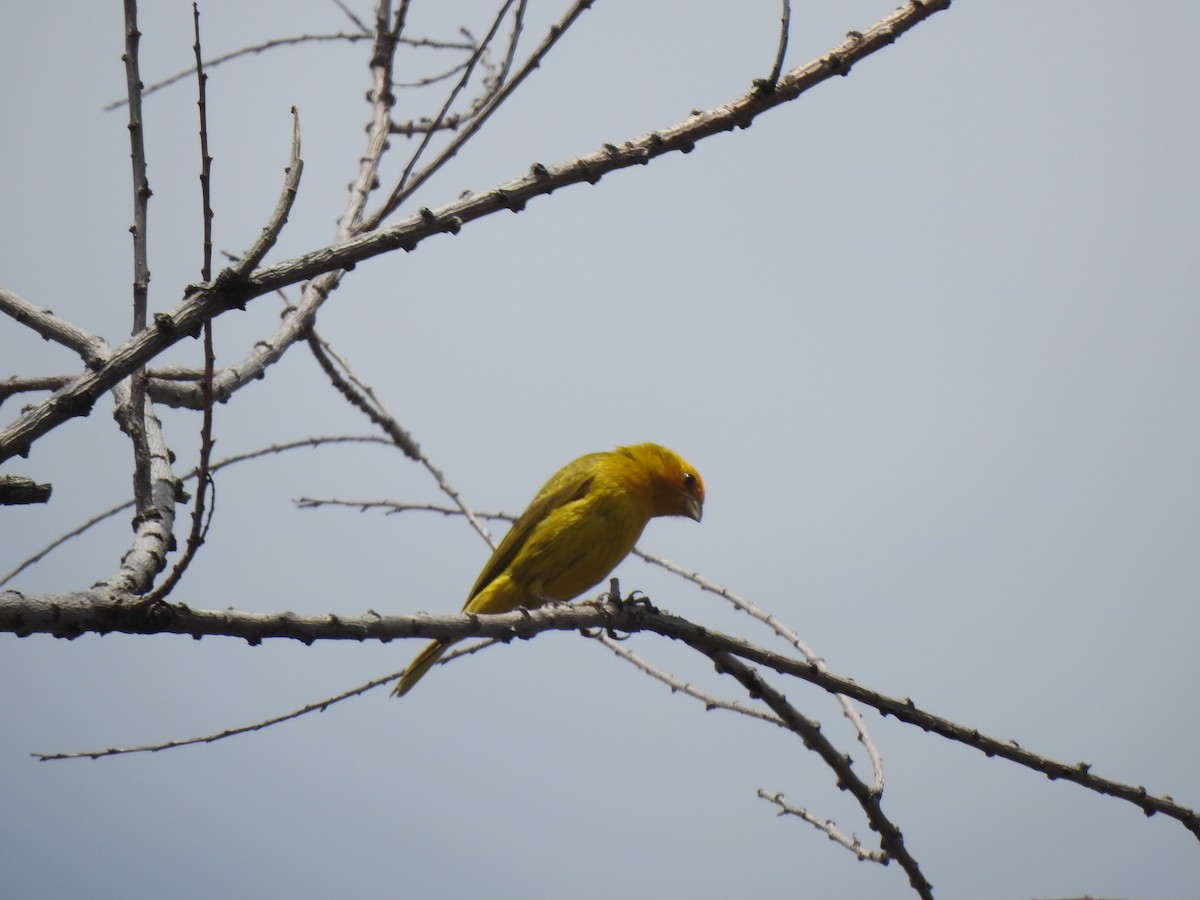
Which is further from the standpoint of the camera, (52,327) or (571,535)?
(571,535)

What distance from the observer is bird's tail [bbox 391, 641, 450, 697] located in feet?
17.8

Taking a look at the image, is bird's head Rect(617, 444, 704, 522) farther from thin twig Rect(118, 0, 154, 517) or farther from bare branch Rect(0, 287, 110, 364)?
thin twig Rect(118, 0, 154, 517)

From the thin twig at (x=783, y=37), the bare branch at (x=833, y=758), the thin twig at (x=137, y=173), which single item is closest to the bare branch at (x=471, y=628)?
the bare branch at (x=833, y=758)

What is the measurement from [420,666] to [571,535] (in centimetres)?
104

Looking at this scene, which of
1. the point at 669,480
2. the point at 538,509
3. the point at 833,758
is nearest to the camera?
the point at 833,758

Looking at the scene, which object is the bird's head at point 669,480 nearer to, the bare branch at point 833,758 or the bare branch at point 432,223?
the bare branch at point 833,758

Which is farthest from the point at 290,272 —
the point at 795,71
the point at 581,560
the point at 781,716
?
the point at 581,560

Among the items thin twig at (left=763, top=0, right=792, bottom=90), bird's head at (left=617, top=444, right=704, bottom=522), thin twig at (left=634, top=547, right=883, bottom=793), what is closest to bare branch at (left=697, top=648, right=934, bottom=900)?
thin twig at (left=634, top=547, right=883, bottom=793)

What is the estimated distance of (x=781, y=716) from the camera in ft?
11.4

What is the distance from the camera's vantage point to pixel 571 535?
5.76 m

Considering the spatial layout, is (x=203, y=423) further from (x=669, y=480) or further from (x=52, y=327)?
(x=669, y=480)

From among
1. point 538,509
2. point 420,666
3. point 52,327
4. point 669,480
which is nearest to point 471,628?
point 52,327

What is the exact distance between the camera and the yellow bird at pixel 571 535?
18.7ft

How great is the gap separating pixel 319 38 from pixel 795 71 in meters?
3.52
